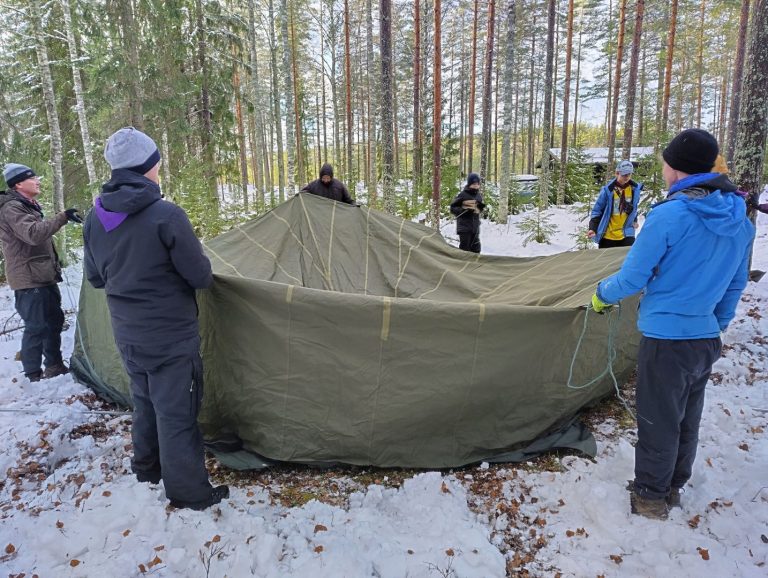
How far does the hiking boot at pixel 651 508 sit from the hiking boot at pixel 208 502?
211 cm

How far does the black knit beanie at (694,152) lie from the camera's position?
1.96 metres

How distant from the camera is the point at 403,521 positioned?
2.29m

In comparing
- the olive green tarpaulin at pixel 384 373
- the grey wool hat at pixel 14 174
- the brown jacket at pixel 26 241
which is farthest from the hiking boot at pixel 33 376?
the olive green tarpaulin at pixel 384 373

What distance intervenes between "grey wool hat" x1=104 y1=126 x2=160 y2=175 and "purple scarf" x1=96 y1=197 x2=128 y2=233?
20 centimetres

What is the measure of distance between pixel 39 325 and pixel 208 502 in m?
2.53

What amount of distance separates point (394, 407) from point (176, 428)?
1188mm

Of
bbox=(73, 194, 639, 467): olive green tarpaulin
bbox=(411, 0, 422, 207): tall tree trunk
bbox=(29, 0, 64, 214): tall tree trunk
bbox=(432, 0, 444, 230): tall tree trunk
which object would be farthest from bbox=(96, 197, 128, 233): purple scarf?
bbox=(411, 0, 422, 207): tall tree trunk

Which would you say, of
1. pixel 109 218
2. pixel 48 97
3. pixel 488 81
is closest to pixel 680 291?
pixel 109 218

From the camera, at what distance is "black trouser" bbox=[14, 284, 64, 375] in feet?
12.2

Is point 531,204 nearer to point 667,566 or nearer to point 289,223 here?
point 289,223

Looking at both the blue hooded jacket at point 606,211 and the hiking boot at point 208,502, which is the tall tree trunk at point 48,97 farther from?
the blue hooded jacket at point 606,211

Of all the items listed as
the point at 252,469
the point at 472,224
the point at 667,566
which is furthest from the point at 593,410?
the point at 472,224

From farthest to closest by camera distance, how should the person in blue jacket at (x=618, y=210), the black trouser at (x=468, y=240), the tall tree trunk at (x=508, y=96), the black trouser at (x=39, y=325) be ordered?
the tall tree trunk at (x=508, y=96)
the black trouser at (x=468, y=240)
the person in blue jacket at (x=618, y=210)
the black trouser at (x=39, y=325)

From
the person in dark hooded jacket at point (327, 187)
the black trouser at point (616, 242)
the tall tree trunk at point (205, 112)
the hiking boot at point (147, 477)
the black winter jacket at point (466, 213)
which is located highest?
the tall tree trunk at point (205, 112)
